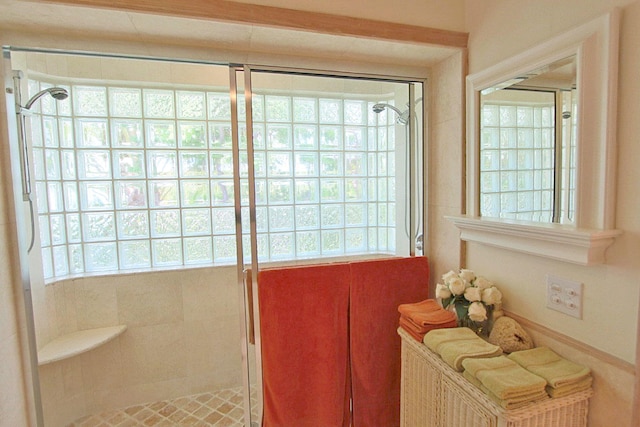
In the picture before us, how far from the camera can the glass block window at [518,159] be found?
1180 millimetres

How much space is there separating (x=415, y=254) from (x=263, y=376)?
107cm

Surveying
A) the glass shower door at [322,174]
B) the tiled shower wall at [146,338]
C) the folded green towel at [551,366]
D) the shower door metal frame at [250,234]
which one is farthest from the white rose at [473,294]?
the tiled shower wall at [146,338]

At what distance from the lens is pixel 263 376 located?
1.64m

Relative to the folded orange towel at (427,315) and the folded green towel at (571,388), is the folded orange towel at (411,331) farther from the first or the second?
the folded green towel at (571,388)

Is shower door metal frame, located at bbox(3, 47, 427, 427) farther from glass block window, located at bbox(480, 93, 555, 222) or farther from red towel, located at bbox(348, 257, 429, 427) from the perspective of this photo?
glass block window, located at bbox(480, 93, 555, 222)

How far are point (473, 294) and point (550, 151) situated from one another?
642 millimetres

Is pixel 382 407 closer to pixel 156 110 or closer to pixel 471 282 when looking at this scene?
pixel 471 282

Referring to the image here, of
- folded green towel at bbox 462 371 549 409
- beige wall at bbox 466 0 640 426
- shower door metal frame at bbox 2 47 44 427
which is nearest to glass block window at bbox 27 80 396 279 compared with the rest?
shower door metal frame at bbox 2 47 44 427

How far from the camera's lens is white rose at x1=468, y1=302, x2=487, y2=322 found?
133cm

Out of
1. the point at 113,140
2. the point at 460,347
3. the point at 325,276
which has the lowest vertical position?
the point at 460,347

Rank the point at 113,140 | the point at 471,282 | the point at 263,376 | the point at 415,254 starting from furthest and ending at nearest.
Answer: the point at 113,140
the point at 415,254
the point at 263,376
the point at 471,282

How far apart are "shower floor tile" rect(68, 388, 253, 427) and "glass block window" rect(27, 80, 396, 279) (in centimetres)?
97

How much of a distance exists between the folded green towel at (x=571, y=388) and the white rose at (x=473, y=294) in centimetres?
41

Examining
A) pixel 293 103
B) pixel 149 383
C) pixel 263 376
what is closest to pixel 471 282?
pixel 263 376
